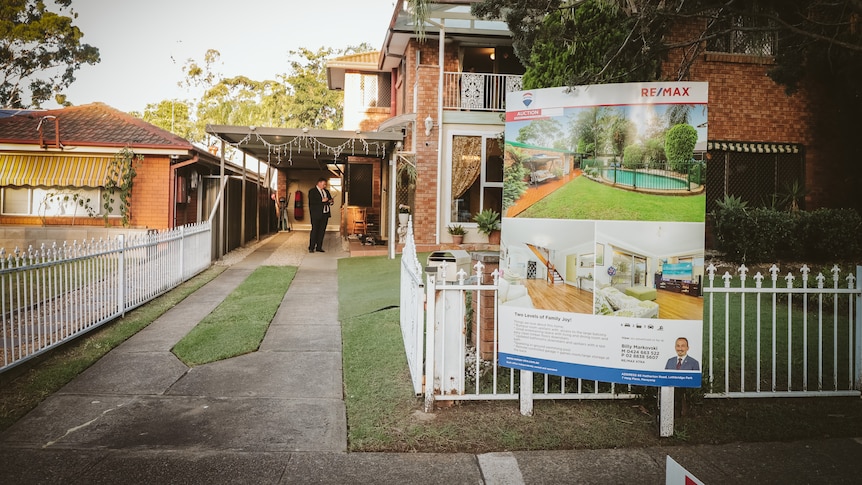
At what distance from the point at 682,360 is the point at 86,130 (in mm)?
18686

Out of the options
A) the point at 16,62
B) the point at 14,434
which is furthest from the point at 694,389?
the point at 16,62

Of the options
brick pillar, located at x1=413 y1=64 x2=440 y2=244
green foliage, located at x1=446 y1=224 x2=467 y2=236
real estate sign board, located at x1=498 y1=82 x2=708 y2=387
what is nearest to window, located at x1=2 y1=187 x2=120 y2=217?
brick pillar, located at x1=413 y1=64 x2=440 y2=244

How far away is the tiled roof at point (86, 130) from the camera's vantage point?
55.3 ft

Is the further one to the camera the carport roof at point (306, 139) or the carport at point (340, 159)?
the carport at point (340, 159)

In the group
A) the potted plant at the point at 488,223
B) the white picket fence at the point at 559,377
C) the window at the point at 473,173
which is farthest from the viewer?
the window at the point at 473,173

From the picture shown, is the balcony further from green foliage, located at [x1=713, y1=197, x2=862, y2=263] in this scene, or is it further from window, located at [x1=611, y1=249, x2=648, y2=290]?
window, located at [x1=611, y1=249, x2=648, y2=290]

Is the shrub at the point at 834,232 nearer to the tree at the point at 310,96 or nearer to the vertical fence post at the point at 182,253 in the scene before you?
the vertical fence post at the point at 182,253

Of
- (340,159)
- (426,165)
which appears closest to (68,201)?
(340,159)

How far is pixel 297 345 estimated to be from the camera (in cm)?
678

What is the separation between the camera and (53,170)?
1692cm

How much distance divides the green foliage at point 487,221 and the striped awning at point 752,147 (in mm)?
5131

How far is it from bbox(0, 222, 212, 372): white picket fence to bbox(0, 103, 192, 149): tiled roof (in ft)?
25.6

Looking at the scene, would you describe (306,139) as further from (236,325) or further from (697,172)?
(697,172)

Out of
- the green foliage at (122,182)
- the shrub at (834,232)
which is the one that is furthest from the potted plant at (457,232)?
the green foliage at (122,182)
